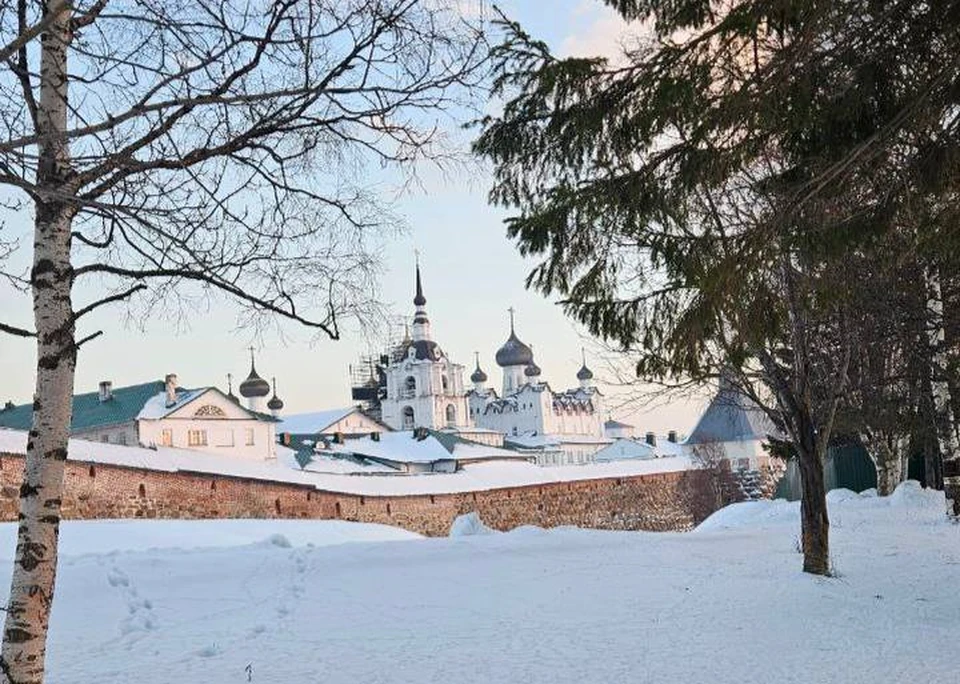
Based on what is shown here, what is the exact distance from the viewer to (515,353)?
9450cm

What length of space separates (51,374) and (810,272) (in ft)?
16.9

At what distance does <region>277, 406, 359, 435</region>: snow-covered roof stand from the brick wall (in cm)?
2446

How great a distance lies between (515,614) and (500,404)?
87.5 m

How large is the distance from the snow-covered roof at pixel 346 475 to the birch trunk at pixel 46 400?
8777mm

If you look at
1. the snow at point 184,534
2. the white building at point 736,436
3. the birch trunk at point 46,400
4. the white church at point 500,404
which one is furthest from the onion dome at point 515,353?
the birch trunk at point 46,400

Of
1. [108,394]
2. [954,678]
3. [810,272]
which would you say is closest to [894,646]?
[954,678]

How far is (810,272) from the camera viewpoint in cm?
726

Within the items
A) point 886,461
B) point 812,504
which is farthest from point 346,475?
point 812,504

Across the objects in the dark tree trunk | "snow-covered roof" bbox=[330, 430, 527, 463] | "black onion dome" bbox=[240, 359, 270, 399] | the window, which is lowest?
the dark tree trunk

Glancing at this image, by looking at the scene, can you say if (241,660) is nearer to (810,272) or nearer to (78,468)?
(810,272)

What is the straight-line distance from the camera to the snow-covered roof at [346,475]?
23.4 m

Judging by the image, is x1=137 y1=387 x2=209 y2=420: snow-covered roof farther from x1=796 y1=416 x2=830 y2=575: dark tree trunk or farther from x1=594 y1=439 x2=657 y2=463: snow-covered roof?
x1=594 y1=439 x2=657 y2=463: snow-covered roof

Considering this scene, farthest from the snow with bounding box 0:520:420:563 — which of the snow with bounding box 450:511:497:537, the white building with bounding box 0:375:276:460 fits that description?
the white building with bounding box 0:375:276:460

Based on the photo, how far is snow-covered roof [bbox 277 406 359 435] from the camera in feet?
216
